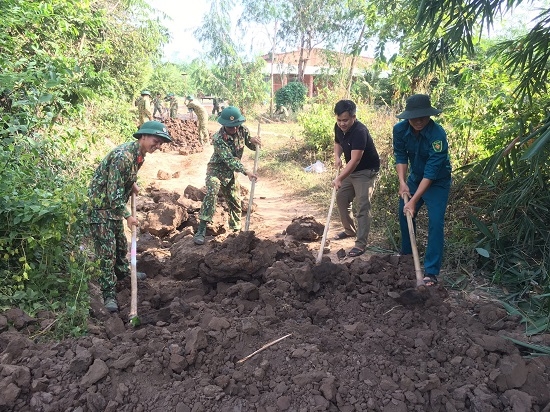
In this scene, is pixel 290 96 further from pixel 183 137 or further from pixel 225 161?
pixel 225 161

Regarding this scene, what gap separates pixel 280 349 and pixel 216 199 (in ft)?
10.1

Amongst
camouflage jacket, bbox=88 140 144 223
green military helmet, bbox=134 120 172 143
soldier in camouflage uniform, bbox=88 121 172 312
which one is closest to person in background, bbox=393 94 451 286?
green military helmet, bbox=134 120 172 143

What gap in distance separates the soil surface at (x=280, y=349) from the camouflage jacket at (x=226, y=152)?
1319 millimetres

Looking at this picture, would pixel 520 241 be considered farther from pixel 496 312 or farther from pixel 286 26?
pixel 286 26

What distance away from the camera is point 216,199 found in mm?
5672

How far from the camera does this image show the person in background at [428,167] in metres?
3.69

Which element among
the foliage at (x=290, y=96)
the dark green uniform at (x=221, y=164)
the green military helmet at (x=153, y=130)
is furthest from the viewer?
the foliage at (x=290, y=96)

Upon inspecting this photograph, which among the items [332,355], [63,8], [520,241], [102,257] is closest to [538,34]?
[520,241]

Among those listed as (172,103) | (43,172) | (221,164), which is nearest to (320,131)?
(221,164)

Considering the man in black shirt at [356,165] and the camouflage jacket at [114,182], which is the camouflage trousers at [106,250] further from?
the man in black shirt at [356,165]

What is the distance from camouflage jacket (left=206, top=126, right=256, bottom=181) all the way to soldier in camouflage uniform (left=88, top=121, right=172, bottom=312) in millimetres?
1591

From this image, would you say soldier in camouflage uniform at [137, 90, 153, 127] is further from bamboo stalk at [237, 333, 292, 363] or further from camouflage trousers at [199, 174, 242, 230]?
bamboo stalk at [237, 333, 292, 363]

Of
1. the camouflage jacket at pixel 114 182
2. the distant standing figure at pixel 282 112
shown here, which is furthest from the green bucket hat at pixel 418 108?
the distant standing figure at pixel 282 112

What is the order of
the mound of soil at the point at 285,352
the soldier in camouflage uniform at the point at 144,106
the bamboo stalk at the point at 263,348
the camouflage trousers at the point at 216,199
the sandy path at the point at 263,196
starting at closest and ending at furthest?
the mound of soil at the point at 285,352, the bamboo stalk at the point at 263,348, the camouflage trousers at the point at 216,199, the sandy path at the point at 263,196, the soldier in camouflage uniform at the point at 144,106
